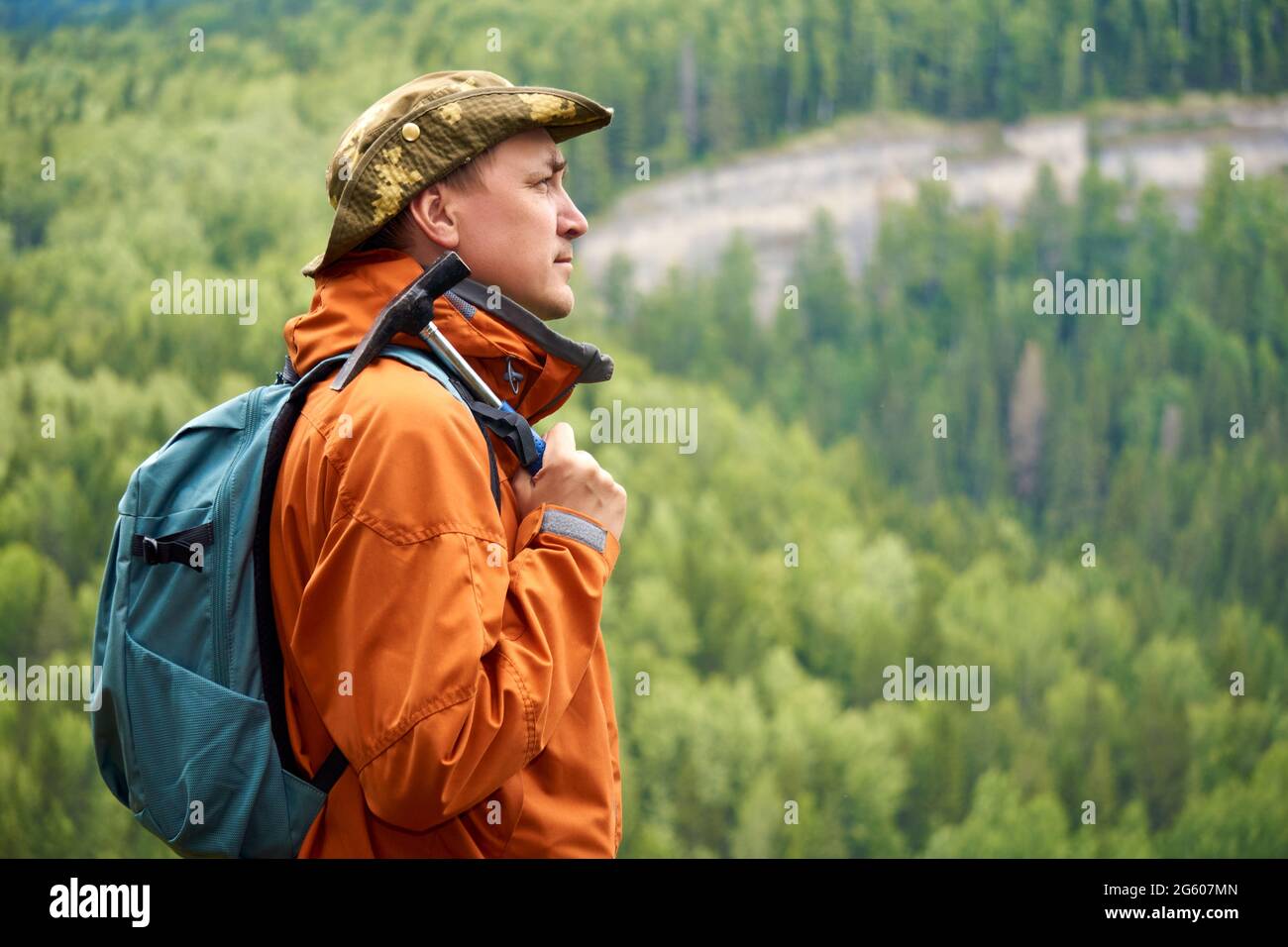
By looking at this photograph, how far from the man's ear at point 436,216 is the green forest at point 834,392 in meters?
3.40

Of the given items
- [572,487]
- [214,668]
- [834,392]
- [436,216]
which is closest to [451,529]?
[572,487]

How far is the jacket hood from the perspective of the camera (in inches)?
58.9

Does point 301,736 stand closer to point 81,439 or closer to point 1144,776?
point 81,439

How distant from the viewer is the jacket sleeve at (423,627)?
1.28 m

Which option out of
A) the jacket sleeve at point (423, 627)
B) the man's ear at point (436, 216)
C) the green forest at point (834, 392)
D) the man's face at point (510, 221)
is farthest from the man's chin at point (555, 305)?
the green forest at point (834, 392)

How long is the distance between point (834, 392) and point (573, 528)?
4.03 meters

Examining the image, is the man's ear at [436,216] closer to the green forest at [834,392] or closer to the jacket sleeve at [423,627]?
the jacket sleeve at [423,627]

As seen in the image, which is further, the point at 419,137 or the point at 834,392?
the point at 834,392

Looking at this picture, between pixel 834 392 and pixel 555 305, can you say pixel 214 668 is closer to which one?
pixel 555 305

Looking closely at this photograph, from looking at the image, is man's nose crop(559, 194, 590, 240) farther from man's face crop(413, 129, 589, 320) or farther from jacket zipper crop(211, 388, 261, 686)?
jacket zipper crop(211, 388, 261, 686)

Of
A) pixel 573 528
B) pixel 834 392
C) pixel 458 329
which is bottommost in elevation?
pixel 834 392

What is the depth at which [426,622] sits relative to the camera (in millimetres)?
1285

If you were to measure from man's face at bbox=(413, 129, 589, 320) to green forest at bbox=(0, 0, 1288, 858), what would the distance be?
11.0 feet
